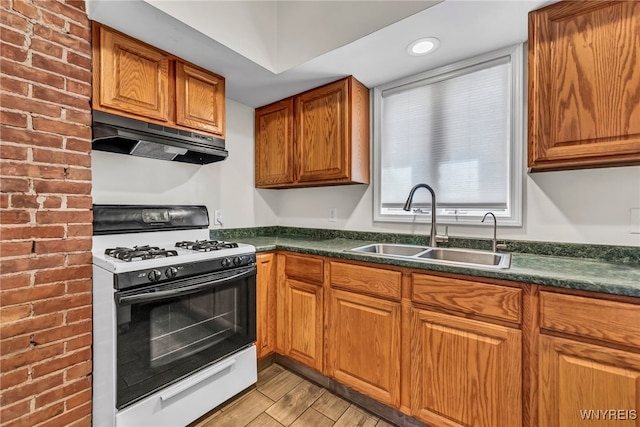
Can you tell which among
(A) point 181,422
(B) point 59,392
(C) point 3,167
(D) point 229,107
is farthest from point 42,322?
(D) point 229,107

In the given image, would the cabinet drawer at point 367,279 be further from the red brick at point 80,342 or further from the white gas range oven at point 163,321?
the red brick at point 80,342

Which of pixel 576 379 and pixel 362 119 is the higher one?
pixel 362 119

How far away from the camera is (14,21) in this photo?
4.07 ft

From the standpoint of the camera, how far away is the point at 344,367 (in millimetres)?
1749

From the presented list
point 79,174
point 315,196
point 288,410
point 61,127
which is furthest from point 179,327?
point 315,196

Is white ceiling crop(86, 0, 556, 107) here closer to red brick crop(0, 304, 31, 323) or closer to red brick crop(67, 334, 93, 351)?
red brick crop(0, 304, 31, 323)

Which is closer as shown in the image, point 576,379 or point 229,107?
point 576,379

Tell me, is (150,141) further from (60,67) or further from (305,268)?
(305,268)

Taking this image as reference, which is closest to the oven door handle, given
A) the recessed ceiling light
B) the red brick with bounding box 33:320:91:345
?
the red brick with bounding box 33:320:91:345

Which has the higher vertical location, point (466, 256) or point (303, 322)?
point (466, 256)

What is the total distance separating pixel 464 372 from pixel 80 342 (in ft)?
6.33

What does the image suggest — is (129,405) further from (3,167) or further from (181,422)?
(3,167)

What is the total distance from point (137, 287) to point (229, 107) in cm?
172

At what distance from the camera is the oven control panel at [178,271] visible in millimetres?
1271
